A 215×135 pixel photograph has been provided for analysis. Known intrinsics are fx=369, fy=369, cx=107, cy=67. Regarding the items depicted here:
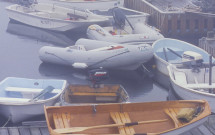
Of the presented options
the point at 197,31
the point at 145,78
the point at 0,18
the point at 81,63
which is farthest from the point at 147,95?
the point at 0,18

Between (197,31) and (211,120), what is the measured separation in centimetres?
1019

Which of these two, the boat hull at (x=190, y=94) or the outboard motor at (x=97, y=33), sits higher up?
the outboard motor at (x=97, y=33)

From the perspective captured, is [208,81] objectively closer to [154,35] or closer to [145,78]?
[145,78]

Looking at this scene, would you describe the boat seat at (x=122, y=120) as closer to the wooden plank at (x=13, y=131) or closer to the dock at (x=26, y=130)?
the dock at (x=26, y=130)

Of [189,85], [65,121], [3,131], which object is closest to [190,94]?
[189,85]

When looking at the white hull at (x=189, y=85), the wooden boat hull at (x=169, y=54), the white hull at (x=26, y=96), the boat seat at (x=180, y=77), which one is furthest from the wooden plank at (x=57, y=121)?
the wooden boat hull at (x=169, y=54)

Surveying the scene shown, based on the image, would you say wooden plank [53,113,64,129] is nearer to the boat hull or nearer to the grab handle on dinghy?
the grab handle on dinghy

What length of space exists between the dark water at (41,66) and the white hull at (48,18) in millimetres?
413

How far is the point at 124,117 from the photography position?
28.8 ft

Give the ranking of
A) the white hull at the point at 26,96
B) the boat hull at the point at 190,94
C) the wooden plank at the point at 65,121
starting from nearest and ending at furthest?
the wooden plank at the point at 65,121, the white hull at the point at 26,96, the boat hull at the point at 190,94

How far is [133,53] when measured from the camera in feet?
45.4

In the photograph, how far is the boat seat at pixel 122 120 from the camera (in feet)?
27.3

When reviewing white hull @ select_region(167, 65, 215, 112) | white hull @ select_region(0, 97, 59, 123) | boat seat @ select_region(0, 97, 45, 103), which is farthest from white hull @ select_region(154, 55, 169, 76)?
boat seat @ select_region(0, 97, 45, 103)

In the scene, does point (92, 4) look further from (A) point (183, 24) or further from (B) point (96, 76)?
(B) point (96, 76)
